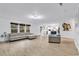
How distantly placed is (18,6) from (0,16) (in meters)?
0.47

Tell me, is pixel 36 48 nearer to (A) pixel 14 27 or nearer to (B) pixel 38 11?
(A) pixel 14 27

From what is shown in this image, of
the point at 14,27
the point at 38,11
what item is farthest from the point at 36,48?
the point at 38,11

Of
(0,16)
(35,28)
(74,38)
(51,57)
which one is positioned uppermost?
(0,16)

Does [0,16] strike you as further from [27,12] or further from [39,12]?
[39,12]

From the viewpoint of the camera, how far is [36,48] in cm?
317

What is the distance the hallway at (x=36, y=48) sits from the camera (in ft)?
9.98

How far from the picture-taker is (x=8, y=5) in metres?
2.91

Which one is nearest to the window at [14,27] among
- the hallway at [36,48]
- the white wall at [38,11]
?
the white wall at [38,11]

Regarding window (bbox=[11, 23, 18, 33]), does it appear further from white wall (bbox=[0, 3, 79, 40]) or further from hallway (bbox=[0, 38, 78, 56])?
hallway (bbox=[0, 38, 78, 56])

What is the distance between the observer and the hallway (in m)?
3.04

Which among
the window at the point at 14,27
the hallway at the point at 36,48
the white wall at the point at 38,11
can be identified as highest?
the white wall at the point at 38,11

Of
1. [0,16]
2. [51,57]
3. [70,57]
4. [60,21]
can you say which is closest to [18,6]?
[0,16]

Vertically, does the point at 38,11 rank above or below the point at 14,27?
above

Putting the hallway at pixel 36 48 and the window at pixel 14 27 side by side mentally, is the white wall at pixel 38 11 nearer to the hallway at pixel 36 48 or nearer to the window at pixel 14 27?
the window at pixel 14 27
